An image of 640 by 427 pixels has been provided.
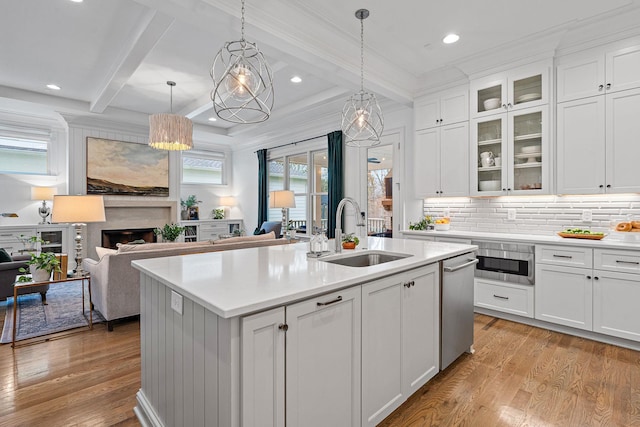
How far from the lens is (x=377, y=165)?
529cm

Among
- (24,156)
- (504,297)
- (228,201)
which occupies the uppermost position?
(24,156)

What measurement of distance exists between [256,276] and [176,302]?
0.38 metres

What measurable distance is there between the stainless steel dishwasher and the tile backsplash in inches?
66.5

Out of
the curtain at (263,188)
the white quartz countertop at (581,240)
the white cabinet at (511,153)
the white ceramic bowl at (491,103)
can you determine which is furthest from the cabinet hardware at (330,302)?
the curtain at (263,188)

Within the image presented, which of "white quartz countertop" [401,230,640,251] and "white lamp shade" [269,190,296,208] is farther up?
"white lamp shade" [269,190,296,208]

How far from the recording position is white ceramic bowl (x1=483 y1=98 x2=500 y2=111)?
12.6ft

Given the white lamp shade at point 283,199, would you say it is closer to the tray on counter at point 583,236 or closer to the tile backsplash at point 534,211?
the tile backsplash at point 534,211

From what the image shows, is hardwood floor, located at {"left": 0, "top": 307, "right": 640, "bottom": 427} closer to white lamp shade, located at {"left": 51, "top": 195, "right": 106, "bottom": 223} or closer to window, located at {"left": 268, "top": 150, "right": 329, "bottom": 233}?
white lamp shade, located at {"left": 51, "top": 195, "right": 106, "bottom": 223}

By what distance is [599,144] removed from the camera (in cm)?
316

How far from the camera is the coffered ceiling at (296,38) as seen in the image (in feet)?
9.39

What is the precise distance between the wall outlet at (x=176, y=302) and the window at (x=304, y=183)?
458 cm

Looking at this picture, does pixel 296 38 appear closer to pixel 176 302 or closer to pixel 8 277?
pixel 176 302

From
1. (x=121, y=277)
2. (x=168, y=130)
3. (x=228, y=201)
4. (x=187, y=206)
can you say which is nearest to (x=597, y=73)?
(x=168, y=130)

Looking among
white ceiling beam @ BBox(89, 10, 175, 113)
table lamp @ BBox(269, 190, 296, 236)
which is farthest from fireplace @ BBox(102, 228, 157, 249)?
table lamp @ BBox(269, 190, 296, 236)
